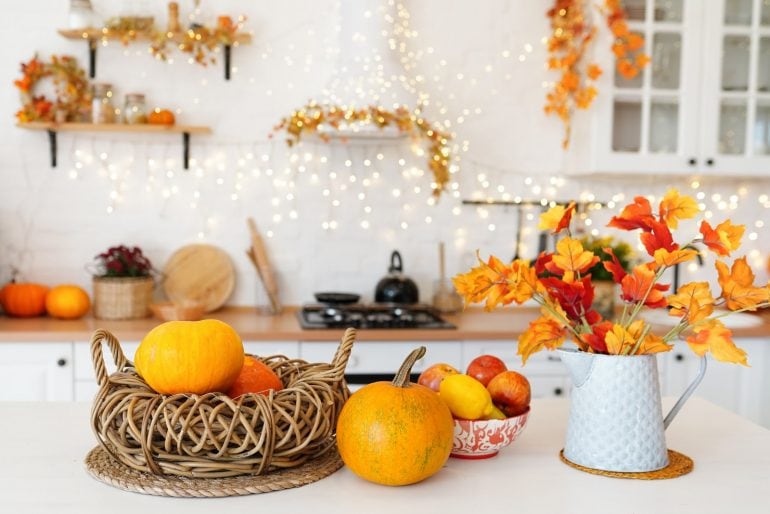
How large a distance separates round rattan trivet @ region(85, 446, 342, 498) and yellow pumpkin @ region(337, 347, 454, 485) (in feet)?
0.27

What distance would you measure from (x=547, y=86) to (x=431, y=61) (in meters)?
0.52

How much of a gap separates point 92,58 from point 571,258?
270cm

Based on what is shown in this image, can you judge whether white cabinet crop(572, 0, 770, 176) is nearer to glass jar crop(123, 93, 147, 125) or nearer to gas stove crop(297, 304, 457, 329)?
gas stove crop(297, 304, 457, 329)

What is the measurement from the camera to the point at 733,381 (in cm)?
332

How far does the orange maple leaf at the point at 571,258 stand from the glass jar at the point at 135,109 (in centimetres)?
245

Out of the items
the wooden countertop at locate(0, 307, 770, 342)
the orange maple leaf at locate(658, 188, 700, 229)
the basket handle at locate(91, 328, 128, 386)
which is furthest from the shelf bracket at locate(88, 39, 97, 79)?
the orange maple leaf at locate(658, 188, 700, 229)

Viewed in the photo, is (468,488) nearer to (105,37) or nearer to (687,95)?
(687,95)

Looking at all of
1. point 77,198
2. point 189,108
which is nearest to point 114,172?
point 77,198

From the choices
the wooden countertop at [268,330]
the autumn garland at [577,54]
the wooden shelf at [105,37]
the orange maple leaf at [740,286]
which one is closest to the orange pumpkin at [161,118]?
the wooden shelf at [105,37]

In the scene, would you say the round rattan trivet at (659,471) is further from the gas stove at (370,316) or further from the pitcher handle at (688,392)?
the gas stove at (370,316)

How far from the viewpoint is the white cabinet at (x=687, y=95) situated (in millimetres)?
3383

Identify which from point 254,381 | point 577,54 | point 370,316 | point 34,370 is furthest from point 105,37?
point 254,381

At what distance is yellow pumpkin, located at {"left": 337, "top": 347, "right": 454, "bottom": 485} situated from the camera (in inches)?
47.6

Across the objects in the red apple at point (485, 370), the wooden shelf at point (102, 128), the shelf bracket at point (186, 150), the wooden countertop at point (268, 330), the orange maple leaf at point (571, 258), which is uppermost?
the wooden shelf at point (102, 128)
